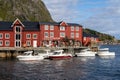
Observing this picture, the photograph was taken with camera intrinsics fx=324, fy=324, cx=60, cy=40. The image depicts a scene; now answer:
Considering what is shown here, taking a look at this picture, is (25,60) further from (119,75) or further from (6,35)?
(119,75)

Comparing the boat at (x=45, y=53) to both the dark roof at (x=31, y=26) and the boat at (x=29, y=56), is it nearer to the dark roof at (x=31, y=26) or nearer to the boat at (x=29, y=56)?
the boat at (x=29, y=56)

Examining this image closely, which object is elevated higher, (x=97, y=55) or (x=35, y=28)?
(x=35, y=28)

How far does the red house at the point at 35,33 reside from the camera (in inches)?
4906

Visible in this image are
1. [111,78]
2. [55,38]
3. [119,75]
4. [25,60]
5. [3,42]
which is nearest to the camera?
[111,78]

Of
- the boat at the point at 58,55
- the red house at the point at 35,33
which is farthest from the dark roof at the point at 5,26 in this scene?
the boat at the point at 58,55

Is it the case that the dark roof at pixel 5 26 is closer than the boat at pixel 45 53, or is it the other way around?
the boat at pixel 45 53

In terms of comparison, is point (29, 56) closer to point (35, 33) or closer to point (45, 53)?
point (45, 53)

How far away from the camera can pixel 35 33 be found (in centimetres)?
12850

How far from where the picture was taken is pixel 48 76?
67.5 metres

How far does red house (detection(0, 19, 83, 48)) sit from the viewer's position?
409 ft

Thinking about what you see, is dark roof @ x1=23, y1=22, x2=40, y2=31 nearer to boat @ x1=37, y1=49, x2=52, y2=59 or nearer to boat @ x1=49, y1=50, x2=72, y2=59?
boat @ x1=37, y1=49, x2=52, y2=59

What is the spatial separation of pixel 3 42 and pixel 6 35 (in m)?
2.92

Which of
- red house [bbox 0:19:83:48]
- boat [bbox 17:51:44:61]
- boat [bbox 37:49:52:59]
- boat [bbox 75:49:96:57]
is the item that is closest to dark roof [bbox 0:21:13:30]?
red house [bbox 0:19:83:48]

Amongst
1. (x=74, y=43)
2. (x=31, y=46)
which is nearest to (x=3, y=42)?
(x=31, y=46)
